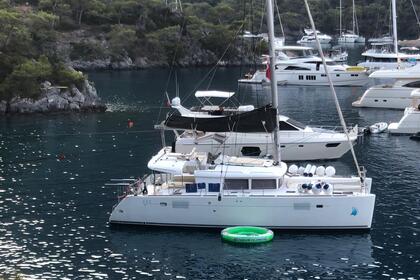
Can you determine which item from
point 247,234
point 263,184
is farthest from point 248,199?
point 247,234

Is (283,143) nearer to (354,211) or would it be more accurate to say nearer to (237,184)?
(237,184)

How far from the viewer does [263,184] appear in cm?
4228

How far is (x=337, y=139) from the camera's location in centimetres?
6084

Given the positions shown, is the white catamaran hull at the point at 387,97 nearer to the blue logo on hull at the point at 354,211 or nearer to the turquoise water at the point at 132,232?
the turquoise water at the point at 132,232

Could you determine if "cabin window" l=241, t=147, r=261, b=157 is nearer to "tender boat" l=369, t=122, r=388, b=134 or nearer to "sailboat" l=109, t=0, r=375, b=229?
"sailboat" l=109, t=0, r=375, b=229

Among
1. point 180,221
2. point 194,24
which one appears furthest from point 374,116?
point 194,24

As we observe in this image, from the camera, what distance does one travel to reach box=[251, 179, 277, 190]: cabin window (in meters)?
42.2

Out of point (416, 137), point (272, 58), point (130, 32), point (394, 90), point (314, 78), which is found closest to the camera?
point (272, 58)

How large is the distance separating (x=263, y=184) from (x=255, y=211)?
187 cm

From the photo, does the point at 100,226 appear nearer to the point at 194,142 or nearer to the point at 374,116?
the point at 194,142

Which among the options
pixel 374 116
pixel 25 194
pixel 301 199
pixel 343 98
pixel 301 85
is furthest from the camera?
pixel 301 85

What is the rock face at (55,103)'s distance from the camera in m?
86.8

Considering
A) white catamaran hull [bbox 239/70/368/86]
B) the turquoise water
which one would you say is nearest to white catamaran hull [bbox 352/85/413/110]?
the turquoise water

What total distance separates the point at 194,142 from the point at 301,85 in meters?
59.2
